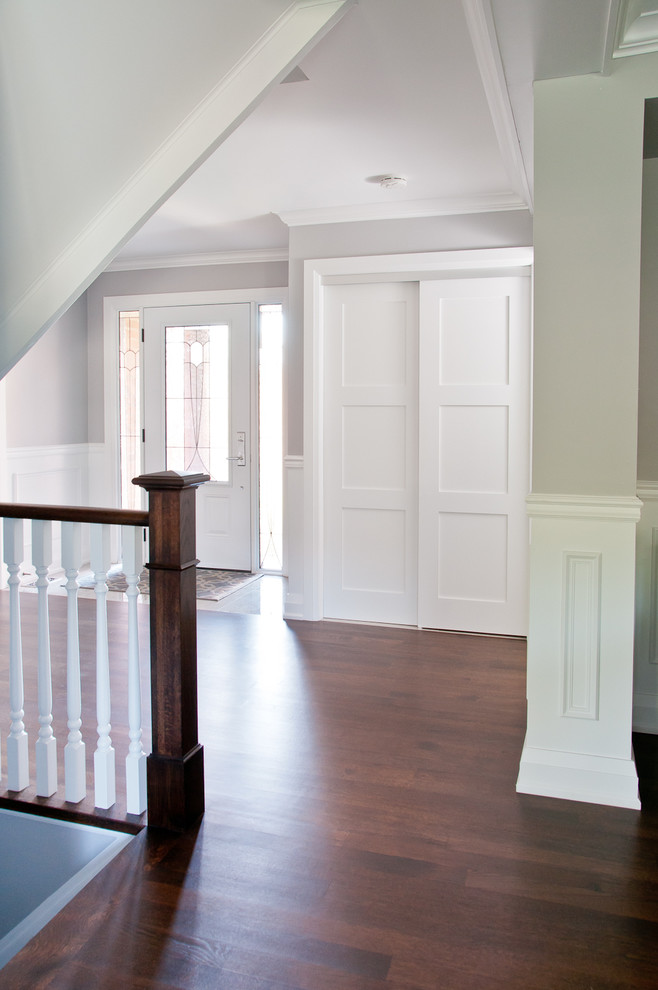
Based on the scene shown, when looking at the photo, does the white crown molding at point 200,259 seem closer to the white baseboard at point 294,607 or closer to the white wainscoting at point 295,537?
the white wainscoting at point 295,537

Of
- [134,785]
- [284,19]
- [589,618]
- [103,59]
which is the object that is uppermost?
[284,19]

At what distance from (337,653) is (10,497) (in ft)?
9.06

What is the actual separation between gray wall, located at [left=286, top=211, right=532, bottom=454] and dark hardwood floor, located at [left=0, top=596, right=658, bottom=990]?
215 centimetres

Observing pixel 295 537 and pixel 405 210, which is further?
pixel 295 537

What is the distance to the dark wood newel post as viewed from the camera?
7.20ft

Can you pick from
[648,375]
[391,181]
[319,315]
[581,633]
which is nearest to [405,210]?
[391,181]

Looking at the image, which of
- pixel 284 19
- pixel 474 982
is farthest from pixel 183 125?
pixel 474 982

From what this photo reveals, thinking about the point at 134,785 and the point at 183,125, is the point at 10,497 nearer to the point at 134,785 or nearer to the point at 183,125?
the point at 134,785

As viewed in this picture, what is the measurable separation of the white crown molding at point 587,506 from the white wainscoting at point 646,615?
0.50 metres

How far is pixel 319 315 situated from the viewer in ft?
14.6

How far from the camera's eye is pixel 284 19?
1888mm

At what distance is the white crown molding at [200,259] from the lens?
214 inches

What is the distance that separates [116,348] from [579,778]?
187 inches

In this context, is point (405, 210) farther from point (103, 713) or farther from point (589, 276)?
point (103, 713)
